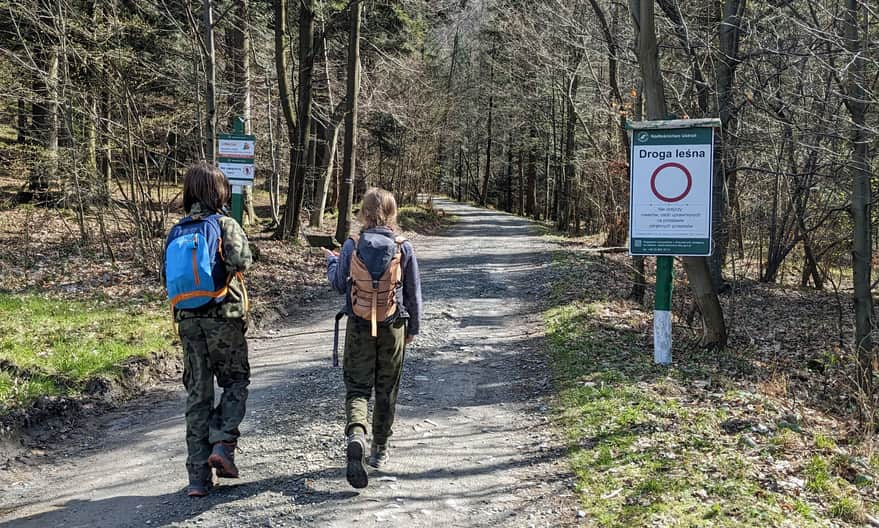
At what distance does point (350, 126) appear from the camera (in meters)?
17.5

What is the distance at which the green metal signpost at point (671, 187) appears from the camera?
23.7 feet

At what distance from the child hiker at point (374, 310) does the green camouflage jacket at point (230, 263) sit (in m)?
0.61

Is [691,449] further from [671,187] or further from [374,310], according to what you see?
[671,187]

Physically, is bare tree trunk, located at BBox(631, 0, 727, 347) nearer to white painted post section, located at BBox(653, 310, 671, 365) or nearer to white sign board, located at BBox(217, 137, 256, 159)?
white painted post section, located at BBox(653, 310, 671, 365)

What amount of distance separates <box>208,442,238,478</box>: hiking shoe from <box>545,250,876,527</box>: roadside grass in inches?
93.9

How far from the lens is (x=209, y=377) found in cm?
455

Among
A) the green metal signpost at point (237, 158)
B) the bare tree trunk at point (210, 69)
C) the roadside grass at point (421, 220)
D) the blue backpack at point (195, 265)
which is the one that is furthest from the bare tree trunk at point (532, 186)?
the blue backpack at point (195, 265)

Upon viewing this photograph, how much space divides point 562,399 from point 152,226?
837 cm

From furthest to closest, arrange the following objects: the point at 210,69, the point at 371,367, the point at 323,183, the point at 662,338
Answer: the point at 323,183 < the point at 210,69 < the point at 662,338 < the point at 371,367

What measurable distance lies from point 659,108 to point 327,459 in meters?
5.93

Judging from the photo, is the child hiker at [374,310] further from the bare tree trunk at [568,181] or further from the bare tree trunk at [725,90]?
the bare tree trunk at [568,181]

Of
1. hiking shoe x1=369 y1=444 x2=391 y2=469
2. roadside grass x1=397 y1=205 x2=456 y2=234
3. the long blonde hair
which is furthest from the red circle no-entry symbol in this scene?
roadside grass x1=397 y1=205 x2=456 y2=234

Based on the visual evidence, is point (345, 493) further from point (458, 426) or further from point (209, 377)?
point (458, 426)

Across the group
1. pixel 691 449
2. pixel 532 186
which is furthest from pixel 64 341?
pixel 532 186
